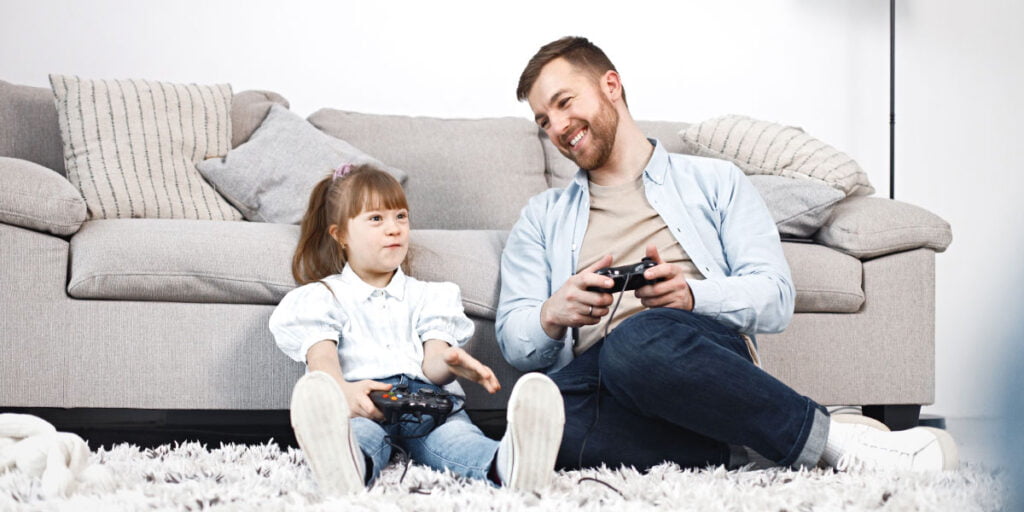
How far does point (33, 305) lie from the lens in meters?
1.66

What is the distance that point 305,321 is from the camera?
4.99ft

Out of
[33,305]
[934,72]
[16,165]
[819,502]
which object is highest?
[934,72]

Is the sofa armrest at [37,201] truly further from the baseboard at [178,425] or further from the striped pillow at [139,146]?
the baseboard at [178,425]

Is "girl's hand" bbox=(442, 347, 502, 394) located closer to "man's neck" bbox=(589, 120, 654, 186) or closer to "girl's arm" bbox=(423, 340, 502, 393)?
"girl's arm" bbox=(423, 340, 502, 393)

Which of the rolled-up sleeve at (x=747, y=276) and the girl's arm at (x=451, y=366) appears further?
the rolled-up sleeve at (x=747, y=276)

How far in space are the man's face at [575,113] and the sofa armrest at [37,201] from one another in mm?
905

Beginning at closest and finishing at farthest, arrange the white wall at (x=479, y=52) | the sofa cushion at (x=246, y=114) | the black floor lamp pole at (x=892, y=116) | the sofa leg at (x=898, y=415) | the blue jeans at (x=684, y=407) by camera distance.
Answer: the blue jeans at (x=684, y=407) < the sofa leg at (x=898, y=415) < the sofa cushion at (x=246, y=114) < the white wall at (x=479, y=52) < the black floor lamp pole at (x=892, y=116)

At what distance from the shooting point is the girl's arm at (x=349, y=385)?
1346mm

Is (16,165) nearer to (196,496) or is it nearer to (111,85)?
(111,85)

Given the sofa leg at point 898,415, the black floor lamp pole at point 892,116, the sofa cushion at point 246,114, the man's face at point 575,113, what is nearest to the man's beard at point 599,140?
the man's face at point 575,113

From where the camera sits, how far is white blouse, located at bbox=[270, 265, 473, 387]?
1.53 m

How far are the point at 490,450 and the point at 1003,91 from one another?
1.08 metres

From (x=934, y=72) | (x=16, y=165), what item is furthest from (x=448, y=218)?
(x=934, y=72)

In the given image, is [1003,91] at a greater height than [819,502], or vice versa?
[1003,91]
